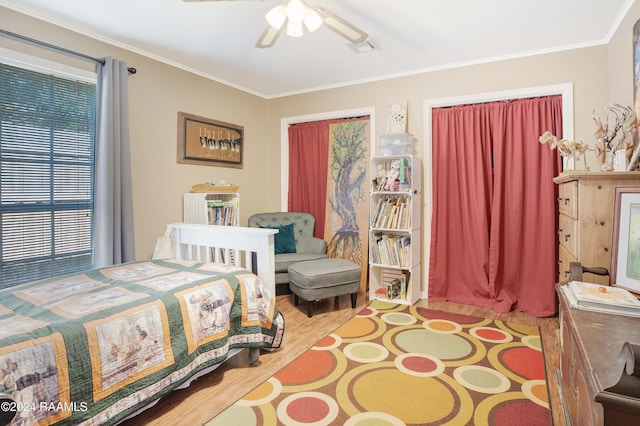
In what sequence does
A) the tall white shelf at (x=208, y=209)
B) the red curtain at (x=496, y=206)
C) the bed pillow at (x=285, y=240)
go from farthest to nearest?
the bed pillow at (x=285, y=240), the tall white shelf at (x=208, y=209), the red curtain at (x=496, y=206)

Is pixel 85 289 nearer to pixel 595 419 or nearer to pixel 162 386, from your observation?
pixel 162 386

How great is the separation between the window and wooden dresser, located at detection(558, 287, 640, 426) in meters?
3.15

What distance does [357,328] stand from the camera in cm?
294

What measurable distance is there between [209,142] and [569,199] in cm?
327

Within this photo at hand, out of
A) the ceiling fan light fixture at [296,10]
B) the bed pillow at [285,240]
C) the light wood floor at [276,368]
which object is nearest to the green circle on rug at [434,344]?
the light wood floor at [276,368]

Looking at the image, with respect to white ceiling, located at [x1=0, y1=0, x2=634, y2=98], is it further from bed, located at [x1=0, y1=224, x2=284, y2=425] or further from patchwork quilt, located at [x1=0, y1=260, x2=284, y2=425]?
patchwork quilt, located at [x1=0, y1=260, x2=284, y2=425]

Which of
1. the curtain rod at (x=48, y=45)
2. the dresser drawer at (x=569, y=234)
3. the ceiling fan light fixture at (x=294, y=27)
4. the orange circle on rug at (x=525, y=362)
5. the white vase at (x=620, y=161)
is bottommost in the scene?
the orange circle on rug at (x=525, y=362)

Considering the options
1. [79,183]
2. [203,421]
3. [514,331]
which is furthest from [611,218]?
[79,183]

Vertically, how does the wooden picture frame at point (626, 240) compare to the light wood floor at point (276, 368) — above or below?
above

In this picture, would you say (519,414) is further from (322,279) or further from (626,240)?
(322,279)

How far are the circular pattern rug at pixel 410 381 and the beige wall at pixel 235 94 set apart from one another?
73.2 inches

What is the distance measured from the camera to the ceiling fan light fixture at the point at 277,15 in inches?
73.6

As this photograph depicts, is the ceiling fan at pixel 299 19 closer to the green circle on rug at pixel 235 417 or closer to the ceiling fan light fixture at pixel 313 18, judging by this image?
the ceiling fan light fixture at pixel 313 18

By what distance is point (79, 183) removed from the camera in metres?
2.76
